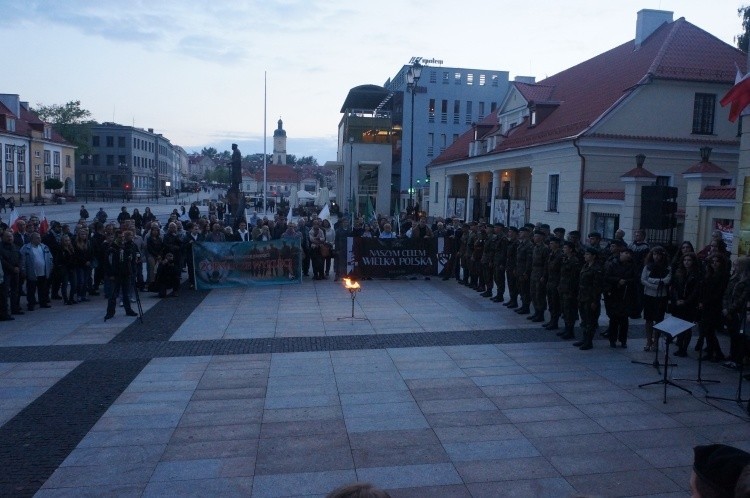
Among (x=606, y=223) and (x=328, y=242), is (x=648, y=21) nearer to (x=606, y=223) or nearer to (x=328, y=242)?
(x=606, y=223)

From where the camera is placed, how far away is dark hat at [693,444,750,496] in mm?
2311

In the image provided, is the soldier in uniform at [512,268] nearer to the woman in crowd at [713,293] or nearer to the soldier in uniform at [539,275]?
the soldier in uniform at [539,275]

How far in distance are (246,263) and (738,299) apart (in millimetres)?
13000

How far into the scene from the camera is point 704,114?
1014 inches

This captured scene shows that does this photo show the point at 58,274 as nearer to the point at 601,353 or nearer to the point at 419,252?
the point at 419,252

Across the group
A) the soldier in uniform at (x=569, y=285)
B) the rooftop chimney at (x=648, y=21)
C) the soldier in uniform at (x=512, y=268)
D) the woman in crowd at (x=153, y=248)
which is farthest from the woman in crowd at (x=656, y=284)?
the rooftop chimney at (x=648, y=21)

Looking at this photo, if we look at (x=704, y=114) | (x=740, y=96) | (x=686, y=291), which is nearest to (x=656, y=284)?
(x=686, y=291)

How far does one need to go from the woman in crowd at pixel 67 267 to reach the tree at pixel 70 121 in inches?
3581

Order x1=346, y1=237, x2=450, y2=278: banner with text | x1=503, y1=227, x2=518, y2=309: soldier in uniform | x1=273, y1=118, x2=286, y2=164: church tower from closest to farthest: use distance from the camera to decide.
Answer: x1=503, y1=227, x2=518, y2=309: soldier in uniform → x1=346, y1=237, x2=450, y2=278: banner with text → x1=273, y1=118, x2=286, y2=164: church tower

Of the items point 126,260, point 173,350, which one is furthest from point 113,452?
point 126,260

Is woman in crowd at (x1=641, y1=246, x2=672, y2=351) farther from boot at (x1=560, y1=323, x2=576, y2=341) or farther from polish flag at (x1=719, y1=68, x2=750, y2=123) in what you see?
polish flag at (x1=719, y1=68, x2=750, y2=123)

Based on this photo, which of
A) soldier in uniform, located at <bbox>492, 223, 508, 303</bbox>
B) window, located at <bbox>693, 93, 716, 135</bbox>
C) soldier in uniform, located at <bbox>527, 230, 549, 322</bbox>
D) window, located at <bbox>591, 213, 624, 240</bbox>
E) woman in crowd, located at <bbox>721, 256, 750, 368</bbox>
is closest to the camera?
woman in crowd, located at <bbox>721, 256, 750, 368</bbox>

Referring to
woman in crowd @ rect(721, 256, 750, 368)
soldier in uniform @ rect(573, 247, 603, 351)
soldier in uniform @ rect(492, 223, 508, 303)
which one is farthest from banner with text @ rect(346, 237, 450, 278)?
woman in crowd @ rect(721, 256, 750, 368)

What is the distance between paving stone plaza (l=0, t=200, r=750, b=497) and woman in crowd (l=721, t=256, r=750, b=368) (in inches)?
24.3
